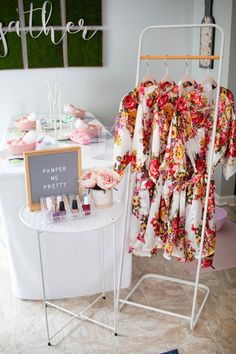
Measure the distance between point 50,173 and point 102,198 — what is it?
296 millimetres

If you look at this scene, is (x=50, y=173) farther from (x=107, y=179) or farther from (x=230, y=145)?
(x=230, y=145)

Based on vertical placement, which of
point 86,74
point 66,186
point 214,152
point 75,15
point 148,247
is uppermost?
point 75,15

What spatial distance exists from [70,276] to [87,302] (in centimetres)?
20

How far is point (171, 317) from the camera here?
2326mm

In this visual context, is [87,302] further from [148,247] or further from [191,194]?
[191,194]

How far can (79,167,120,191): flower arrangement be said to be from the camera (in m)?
1.98

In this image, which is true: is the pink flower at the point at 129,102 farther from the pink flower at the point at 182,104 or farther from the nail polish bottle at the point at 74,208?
the nail polish bottle at the point at 74,208

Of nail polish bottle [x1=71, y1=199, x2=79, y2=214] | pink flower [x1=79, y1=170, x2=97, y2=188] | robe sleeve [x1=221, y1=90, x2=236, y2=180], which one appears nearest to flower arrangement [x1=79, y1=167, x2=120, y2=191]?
pink flower [x1=79, y1=170, x2=97, y2=188]

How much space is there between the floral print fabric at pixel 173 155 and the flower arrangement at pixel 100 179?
0.24ft

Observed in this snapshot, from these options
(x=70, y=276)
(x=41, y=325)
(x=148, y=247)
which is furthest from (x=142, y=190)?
(x=41, y=325)

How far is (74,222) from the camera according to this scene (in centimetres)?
186

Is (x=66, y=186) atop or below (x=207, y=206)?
atop

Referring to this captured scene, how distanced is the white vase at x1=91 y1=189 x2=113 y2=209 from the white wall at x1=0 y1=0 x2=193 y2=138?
7.46ft

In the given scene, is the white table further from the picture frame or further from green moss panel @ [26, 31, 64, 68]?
green moss panel @ [26, 31, 64, 68]
